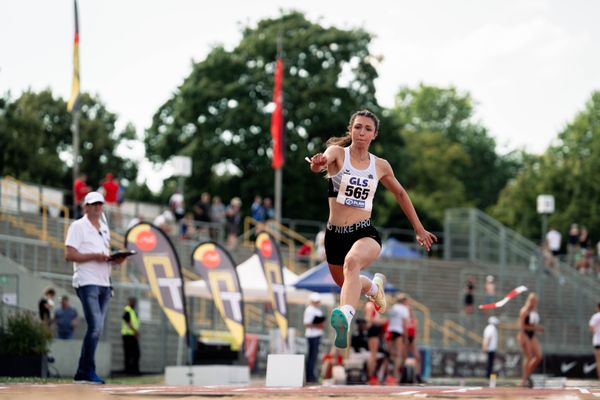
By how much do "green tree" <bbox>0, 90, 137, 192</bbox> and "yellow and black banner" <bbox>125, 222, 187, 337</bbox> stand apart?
126 feet

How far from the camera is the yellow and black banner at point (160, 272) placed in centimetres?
2238

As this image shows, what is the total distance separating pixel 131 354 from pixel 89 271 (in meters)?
13.0

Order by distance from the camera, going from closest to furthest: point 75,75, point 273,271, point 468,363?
point 273,271 → point 75,75 → point 468,363

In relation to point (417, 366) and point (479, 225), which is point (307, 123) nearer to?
point (479, 225)

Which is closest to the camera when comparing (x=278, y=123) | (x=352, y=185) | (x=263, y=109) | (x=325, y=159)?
(x=325, y=159)

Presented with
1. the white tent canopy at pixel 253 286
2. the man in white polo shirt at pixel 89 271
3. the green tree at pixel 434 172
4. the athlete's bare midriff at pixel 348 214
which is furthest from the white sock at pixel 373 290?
the green tree at pixel 434 172

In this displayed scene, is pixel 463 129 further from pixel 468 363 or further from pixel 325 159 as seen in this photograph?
pixel 325 159

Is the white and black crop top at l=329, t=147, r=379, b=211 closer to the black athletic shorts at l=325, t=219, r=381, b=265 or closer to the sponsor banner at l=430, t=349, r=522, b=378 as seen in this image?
the black athletic shorts at l=325, t=219, r=381, b=265

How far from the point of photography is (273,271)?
26.7 meters

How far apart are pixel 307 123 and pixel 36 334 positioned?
146ft

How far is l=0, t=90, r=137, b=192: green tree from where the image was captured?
6099cm

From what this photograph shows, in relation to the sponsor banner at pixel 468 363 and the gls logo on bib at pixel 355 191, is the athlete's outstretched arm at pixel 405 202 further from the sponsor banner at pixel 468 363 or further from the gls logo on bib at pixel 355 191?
the sponsor banner at pixel 468 363

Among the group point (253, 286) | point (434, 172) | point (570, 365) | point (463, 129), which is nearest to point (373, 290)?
point (253, 286)

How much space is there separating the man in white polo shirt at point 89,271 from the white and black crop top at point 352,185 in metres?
3.46
